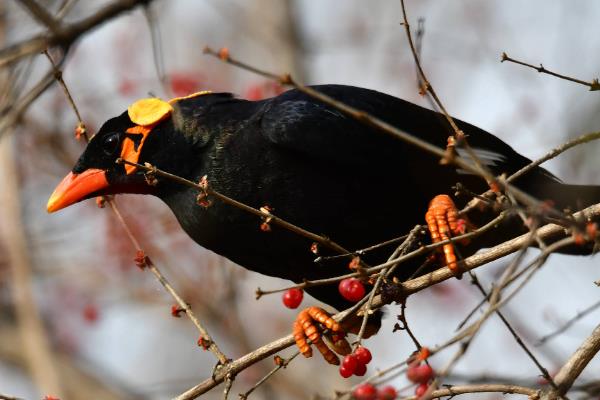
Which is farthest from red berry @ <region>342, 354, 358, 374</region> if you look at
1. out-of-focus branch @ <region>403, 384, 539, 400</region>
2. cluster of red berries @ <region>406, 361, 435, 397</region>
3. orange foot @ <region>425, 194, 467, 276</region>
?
cluster of red berries @ <region>406, 361, 435, 397</region>

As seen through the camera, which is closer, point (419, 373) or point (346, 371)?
point (419, 373)

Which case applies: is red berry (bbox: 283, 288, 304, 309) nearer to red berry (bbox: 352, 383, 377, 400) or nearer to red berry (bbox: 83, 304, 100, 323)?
red berry (bbox: 352, 383, 377, 400)

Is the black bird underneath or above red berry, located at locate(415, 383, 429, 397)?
above

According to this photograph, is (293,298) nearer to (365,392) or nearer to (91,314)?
(365,392)

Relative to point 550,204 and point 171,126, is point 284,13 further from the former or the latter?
point 550,204

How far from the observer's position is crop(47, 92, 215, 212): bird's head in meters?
4.23

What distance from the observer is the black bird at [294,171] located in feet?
12.9

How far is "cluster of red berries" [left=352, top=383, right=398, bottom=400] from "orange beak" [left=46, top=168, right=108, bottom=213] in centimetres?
207

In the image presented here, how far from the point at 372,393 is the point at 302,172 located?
155 centimetres

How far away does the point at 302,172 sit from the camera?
3.94 m

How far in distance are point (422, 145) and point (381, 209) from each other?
160 cm

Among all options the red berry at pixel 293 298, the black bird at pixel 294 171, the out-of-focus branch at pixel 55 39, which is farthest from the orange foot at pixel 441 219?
the out-of-focus branch at pixel 55 39

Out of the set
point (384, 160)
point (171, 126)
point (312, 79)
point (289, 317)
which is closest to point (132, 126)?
point (171, 126)

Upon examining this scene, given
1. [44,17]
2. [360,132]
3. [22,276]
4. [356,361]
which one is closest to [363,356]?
[356,361]
